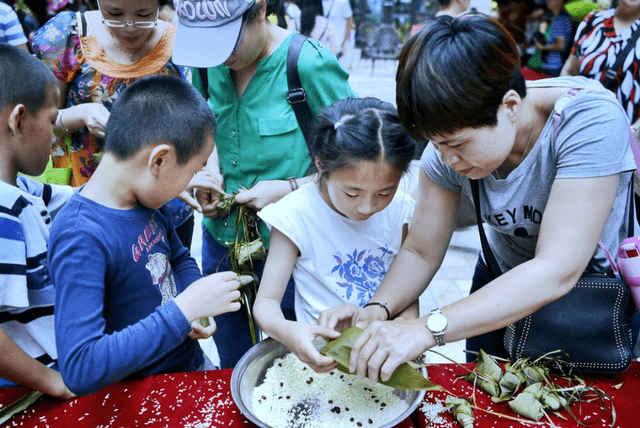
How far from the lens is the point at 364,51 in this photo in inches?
486

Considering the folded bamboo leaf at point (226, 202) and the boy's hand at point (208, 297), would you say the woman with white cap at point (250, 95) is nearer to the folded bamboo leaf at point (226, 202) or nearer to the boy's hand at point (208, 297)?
the folded bamboo leaf at point (226, 202)

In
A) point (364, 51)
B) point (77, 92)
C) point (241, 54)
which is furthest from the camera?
point (364, 51)

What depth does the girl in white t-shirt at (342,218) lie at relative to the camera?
5.02ft

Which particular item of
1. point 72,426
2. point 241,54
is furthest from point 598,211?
point 72,426

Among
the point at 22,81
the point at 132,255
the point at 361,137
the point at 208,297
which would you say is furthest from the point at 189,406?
the point at 22,81

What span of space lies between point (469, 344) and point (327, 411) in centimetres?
81

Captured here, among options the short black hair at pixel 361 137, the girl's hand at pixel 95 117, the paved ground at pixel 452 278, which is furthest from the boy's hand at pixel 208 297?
the paved ground at pixel 452 278

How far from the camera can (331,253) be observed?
1.69 meters

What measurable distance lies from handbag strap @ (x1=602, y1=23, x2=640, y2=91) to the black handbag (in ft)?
6.11

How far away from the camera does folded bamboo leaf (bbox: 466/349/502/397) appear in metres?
1.31

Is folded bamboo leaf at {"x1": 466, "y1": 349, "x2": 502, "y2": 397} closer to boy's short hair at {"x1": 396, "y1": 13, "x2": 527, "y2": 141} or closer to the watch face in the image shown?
the watch face

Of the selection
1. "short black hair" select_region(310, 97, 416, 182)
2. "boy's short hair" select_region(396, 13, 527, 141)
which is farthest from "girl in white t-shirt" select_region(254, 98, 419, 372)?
"boy's short hair" select_region(396, 13, 527, 141)

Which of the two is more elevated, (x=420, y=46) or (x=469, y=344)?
(x=420, y=46)

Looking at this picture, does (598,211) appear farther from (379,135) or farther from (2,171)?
(2,171)
